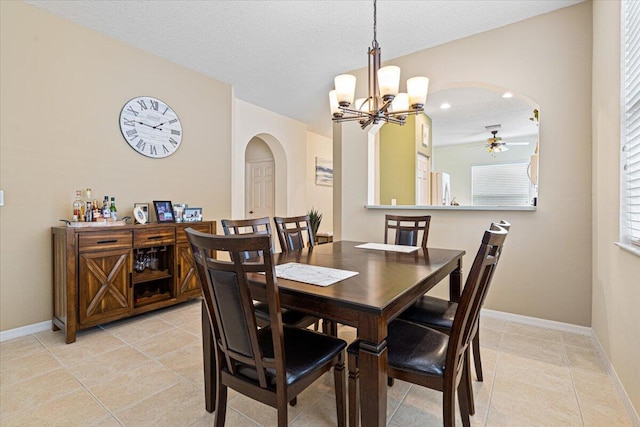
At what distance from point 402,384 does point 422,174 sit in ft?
14.1

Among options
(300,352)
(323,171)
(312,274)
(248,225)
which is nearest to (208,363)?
(300,352)

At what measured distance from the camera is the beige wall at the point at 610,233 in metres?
1.55

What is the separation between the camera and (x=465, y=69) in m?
3.03

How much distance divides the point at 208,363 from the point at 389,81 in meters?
1.95

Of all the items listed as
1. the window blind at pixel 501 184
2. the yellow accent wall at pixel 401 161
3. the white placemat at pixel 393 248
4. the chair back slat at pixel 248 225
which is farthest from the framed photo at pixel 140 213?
the window blind at pixel 501 184

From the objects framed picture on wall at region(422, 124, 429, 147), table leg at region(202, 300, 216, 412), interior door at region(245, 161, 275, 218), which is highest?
framed picture on wall at region(422, 124, 429, 147)

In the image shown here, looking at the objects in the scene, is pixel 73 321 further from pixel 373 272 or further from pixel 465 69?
pixel 465 69

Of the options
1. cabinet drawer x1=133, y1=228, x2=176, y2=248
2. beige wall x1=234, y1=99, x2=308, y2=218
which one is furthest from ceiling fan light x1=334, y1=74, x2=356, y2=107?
beige wall x1=234, y1=99, x2=308, y2=218

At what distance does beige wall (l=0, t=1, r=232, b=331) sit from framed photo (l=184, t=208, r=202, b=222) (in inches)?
11.8

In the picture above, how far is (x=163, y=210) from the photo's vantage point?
320cm

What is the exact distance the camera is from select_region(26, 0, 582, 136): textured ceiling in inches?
99.8

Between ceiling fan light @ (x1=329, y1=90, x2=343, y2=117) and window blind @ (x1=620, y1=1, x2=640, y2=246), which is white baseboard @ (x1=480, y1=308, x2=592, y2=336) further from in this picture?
ceiling fan light @ (x1=329, y1=90, x2=343, y2=117)

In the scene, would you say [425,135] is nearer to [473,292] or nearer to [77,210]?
[473,292]

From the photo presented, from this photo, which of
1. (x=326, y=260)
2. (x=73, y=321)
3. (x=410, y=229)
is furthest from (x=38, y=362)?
(x=410, y=229)
